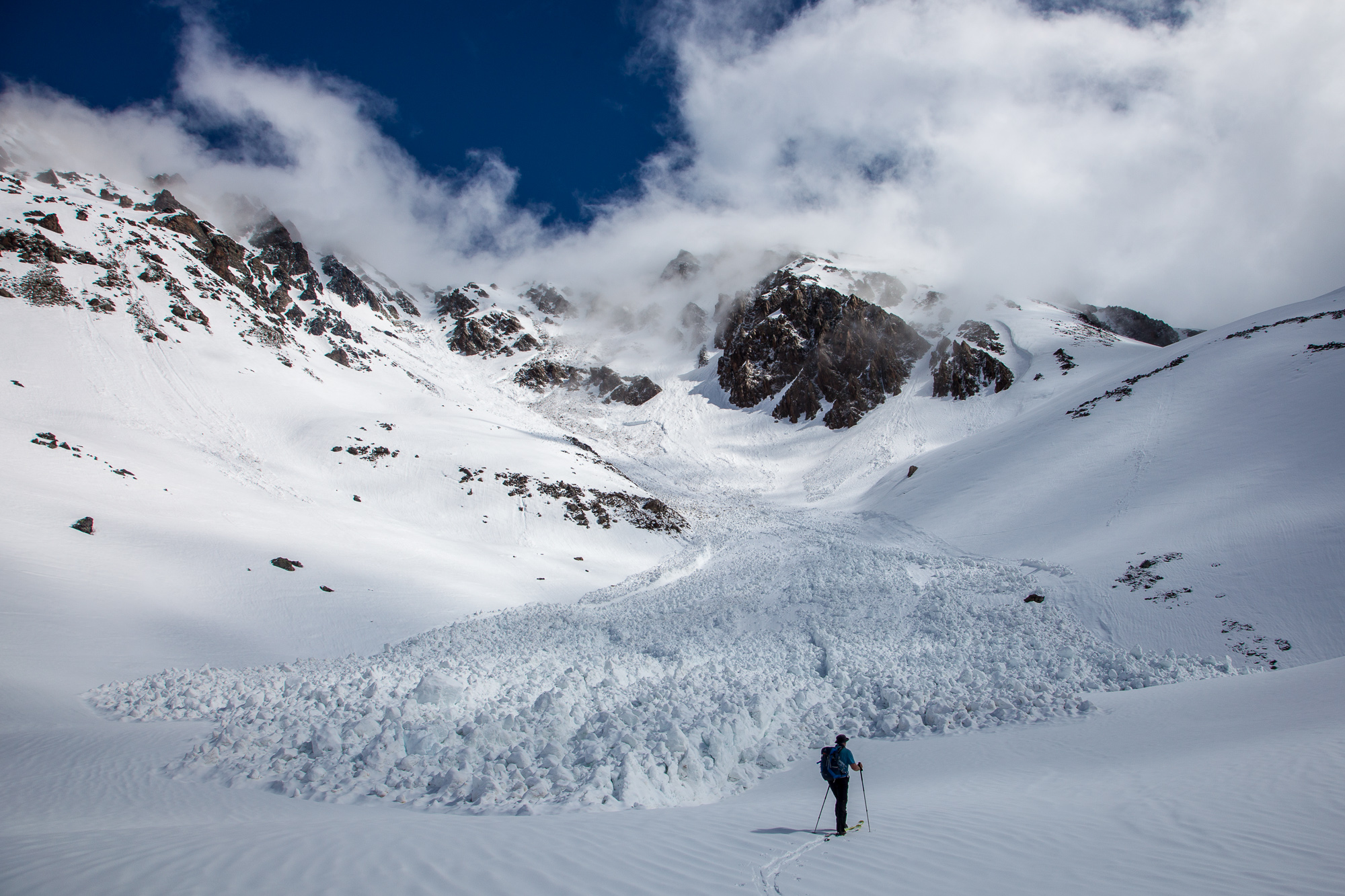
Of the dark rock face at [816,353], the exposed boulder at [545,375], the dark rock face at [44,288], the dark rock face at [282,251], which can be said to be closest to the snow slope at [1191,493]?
the dark rock face at [816,353]

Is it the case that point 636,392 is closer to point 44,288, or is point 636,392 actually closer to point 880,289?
point 880,289

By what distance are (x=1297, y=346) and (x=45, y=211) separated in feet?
345

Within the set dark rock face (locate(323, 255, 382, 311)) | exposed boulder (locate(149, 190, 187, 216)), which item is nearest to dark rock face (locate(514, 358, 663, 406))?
dark rock face (locate(323, 255, 382, 311))

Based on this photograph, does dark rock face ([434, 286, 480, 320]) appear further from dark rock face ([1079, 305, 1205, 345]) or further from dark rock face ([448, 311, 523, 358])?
dark rock face ([1079, 305, 1205, 345])

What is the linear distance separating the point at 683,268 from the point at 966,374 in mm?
104822

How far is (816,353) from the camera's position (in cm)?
9456

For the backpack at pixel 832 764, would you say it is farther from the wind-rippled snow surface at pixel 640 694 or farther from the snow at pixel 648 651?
the wind-rippled snow surface at pixel 640 694

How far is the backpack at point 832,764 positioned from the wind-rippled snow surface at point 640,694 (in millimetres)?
2759

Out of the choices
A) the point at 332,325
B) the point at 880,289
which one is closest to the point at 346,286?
the point at 332,325

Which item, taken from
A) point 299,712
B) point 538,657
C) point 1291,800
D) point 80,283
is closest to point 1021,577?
point 1291,800

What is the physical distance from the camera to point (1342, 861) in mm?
5066

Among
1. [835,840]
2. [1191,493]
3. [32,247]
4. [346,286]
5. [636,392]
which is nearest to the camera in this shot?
[835,840]

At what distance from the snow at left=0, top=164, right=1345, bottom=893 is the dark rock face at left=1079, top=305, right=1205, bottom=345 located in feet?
199

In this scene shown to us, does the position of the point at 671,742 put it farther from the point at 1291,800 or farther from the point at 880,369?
the point at 880,369
